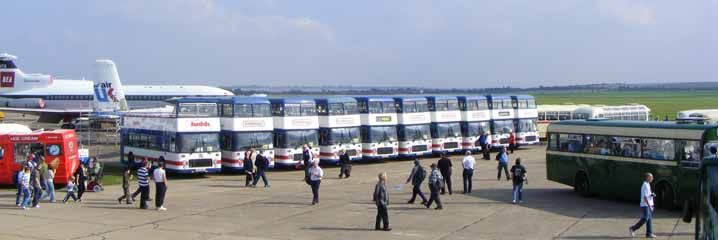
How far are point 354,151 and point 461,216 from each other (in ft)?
58.8

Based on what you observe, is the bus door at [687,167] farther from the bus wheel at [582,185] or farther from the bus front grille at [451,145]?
the bus front grille at [451,145]

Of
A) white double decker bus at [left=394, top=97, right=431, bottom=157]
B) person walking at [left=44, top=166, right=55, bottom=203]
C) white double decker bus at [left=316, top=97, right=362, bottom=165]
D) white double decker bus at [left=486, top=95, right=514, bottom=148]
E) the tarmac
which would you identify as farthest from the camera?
white double decker bus at [left=486, top=95, right=514, bottom=148]

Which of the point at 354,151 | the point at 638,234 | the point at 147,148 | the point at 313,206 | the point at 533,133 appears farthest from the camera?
the point at 533,133

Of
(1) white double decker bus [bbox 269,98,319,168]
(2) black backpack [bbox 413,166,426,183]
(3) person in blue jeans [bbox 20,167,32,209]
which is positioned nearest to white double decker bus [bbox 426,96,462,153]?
(1) white double decker bus [bbox 269,98,319,168]

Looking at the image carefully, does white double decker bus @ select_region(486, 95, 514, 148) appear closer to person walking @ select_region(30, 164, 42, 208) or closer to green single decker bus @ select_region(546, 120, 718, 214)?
green single decker bus @ select_region(546, 120, 718, 214)

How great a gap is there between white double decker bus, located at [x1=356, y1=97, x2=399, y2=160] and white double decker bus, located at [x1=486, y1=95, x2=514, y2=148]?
8.29 m

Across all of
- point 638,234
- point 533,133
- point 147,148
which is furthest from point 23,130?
point 533,133

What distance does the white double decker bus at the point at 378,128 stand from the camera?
37.4 meters

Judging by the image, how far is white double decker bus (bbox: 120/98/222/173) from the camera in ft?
100

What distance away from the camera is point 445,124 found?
136ft

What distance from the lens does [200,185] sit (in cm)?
2798

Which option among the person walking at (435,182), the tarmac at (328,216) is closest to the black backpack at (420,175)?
the person walking at (435,182)

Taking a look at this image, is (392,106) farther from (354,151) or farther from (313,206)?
(313,206)

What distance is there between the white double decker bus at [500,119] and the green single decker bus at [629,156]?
1963 cm
